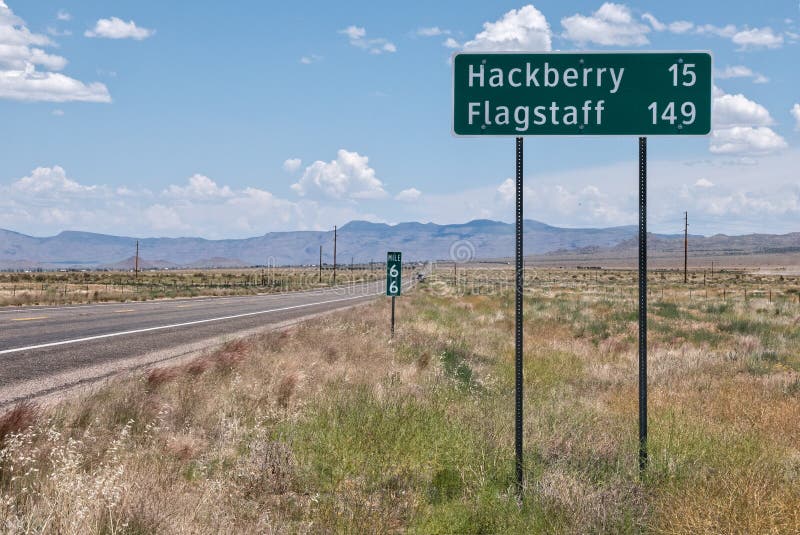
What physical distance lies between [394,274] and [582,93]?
12.4 meters

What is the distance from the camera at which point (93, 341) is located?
14695 millimetres

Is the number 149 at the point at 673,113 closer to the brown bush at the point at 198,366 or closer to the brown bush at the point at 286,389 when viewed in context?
the brown bush at the point at 286,389

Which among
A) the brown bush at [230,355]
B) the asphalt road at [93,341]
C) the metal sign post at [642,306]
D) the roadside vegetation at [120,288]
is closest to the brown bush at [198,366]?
the brown bush at [230,355]

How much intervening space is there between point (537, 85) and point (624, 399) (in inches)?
241

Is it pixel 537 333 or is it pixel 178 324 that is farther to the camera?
pixel 537 333

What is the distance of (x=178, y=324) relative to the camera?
19.7 metres

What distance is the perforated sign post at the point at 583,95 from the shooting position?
223 inches

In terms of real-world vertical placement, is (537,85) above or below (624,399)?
above

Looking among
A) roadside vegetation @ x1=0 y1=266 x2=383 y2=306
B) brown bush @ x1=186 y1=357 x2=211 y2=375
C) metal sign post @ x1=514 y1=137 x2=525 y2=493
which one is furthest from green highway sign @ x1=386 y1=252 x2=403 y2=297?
roadside vegetation @ x1=0 y1=266 x2=383 y2=306

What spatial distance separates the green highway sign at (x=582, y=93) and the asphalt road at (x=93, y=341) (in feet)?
21.8

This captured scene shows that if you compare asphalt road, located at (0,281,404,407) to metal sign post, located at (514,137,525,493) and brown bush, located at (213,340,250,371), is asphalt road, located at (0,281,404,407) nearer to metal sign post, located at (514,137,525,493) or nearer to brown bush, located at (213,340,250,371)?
brown bush, located at (213,340,250,371)

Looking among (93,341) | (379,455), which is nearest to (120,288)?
(93,341)

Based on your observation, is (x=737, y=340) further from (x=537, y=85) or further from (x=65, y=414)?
(x=65, y=414)

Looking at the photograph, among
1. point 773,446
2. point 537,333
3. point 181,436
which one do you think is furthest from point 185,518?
point 537,333
